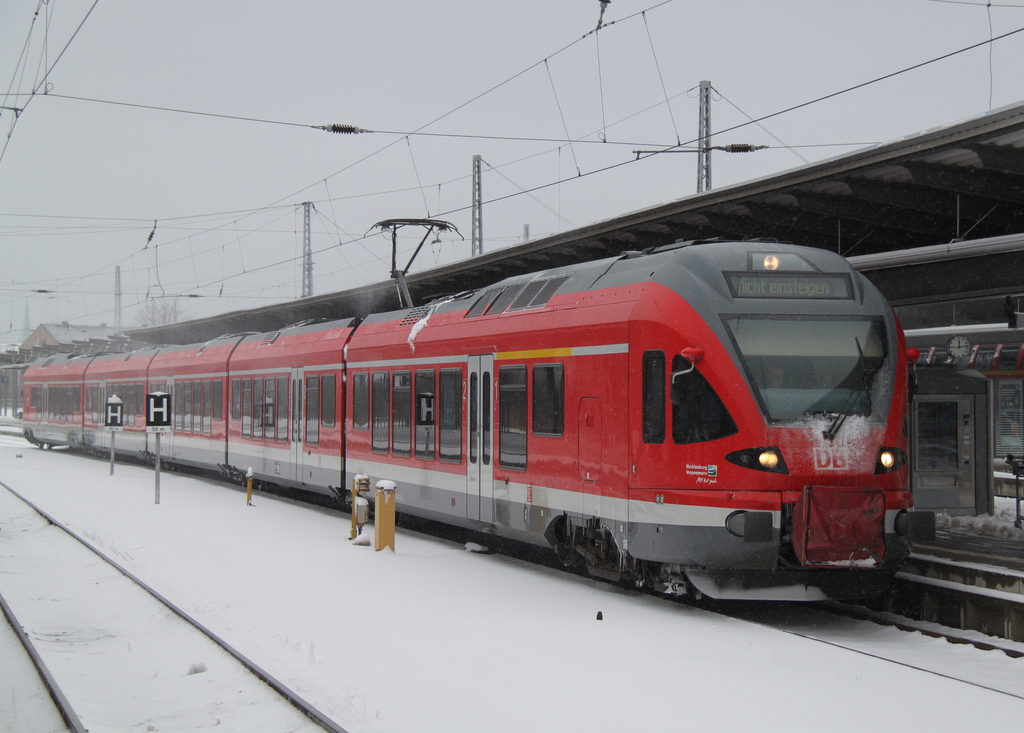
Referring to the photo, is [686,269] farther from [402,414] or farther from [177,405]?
[177,405]

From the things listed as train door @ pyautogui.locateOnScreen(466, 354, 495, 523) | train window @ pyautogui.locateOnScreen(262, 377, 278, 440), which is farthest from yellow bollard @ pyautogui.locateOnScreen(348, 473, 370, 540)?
train window @ pyautogui.locateOnScreen(262, 377, 278, 440)

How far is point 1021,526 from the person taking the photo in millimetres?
14070

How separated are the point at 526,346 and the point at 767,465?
360 cm

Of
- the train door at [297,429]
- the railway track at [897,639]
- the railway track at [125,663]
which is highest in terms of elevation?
the train door at [297,429]

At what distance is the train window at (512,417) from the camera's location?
37.5 ft

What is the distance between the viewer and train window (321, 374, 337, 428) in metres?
17.3

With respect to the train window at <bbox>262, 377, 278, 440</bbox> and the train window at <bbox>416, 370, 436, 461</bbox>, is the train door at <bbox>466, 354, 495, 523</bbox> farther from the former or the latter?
the train window at <bbox>262, 377, 278, 440</bbox>

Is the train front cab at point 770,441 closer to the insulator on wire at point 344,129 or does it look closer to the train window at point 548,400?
the train window at point 548,400

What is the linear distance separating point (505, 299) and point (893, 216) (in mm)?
5327

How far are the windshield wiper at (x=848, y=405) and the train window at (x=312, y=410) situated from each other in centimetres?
1122

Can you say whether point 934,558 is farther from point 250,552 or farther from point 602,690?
point 250,552

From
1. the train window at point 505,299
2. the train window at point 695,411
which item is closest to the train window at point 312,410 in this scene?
the train window at point 505,299

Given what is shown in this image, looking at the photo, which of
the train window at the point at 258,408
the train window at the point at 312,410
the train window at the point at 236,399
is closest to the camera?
the train window at the point at 312,410

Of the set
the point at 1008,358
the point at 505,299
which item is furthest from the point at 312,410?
the point at 1008,358
